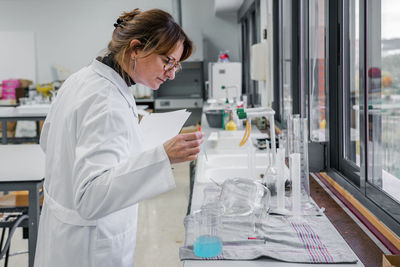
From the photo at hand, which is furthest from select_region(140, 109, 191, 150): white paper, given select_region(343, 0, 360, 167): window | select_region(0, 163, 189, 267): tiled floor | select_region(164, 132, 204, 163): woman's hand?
select_region(0, 163, 189, 267): tiled floor

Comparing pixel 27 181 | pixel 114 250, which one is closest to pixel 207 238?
pixel 114 250

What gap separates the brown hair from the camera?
1.27 metres

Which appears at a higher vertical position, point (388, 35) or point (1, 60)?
point (1, 60)

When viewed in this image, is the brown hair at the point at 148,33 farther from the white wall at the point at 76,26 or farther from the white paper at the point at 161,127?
the white wall at the point at 76,26

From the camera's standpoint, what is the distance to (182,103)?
7.79 meters

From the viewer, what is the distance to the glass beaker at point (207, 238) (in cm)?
126

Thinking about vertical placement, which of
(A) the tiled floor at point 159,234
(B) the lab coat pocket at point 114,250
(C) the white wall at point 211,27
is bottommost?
(A) the tiled floor at point 159,234

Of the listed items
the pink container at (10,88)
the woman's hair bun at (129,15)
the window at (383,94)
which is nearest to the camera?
the woman's hair bun at (129,15)

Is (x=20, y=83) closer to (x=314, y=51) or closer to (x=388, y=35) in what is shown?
(x=314, y=51)

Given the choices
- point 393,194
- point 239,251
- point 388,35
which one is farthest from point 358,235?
point 388,35

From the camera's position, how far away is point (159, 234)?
11.7 ft

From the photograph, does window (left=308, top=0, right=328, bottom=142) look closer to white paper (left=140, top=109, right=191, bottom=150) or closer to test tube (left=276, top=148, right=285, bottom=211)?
test tube (left=276, top=148, right=285, bottom=211)

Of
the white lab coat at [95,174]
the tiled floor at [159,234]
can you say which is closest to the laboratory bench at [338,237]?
the white lab coat at [95,174]

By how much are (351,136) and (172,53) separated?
1.14 metres
